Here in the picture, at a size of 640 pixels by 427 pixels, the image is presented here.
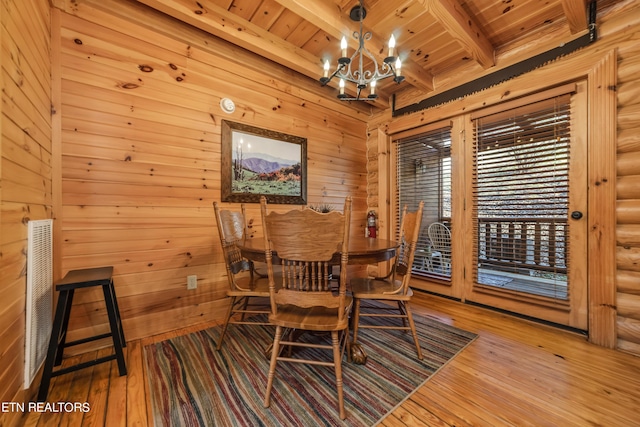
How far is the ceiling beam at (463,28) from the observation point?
1.84 meters

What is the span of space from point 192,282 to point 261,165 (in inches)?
50.9

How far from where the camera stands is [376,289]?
5.76 ft

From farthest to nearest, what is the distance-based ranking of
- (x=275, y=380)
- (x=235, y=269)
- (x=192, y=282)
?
(x=192, y=282), (x=235, y=269), (x=275, y=380)

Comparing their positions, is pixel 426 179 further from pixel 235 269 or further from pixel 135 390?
pixel 135 390

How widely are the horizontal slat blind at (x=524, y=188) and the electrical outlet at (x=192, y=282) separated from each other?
2773mm

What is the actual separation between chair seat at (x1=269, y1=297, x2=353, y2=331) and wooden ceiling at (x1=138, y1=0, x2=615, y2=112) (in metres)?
1.87

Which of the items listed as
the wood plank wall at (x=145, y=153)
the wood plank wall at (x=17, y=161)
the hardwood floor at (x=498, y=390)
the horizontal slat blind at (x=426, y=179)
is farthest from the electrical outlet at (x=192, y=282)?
the horizontal slat blind at (x=426, y=179)

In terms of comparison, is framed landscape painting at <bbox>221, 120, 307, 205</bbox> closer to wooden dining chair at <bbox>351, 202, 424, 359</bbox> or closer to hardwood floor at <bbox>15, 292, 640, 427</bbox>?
wooden dining chair at <bbox>351, 202, 424, 359</bbox>

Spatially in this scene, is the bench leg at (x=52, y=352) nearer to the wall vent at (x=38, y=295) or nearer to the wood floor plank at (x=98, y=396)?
the wall vent at (x=38, y=295)

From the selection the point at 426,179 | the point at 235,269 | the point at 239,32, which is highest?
the point at 239,32

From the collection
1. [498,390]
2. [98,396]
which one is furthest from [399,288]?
[98,396]

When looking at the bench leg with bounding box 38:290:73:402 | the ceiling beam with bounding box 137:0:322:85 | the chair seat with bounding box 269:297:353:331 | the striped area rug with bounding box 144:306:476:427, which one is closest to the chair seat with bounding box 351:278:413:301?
the chair seat with bounding box 269:297:353:331

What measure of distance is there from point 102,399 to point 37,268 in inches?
31.0

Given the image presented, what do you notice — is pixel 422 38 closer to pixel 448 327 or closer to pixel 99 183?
pixel 448 327
